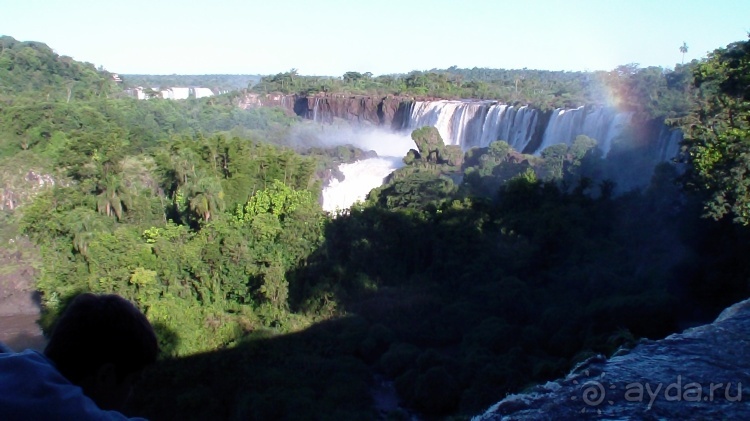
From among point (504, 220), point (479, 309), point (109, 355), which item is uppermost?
point (109, 355)

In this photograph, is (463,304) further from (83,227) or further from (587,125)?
(587,125)

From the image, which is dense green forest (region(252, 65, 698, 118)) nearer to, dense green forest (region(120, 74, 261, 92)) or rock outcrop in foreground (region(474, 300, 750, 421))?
rock outcrop in foreground (region(474, 300, 750, 421))

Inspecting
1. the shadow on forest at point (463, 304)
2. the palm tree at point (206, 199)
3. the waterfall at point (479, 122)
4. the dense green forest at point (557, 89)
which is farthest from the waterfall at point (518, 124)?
the palm tree at point (206, 199)

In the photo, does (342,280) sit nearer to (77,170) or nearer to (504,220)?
(504,220)

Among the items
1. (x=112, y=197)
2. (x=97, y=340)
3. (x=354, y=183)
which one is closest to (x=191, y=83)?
(x=354, y=183)

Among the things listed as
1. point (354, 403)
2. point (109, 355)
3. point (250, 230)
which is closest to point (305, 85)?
point (250, 230)

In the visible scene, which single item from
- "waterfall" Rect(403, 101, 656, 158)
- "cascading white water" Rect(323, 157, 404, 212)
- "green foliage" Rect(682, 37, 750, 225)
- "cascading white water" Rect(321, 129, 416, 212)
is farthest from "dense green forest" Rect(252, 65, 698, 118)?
"cascading white water" Rect(323, 157, 404, 212)
